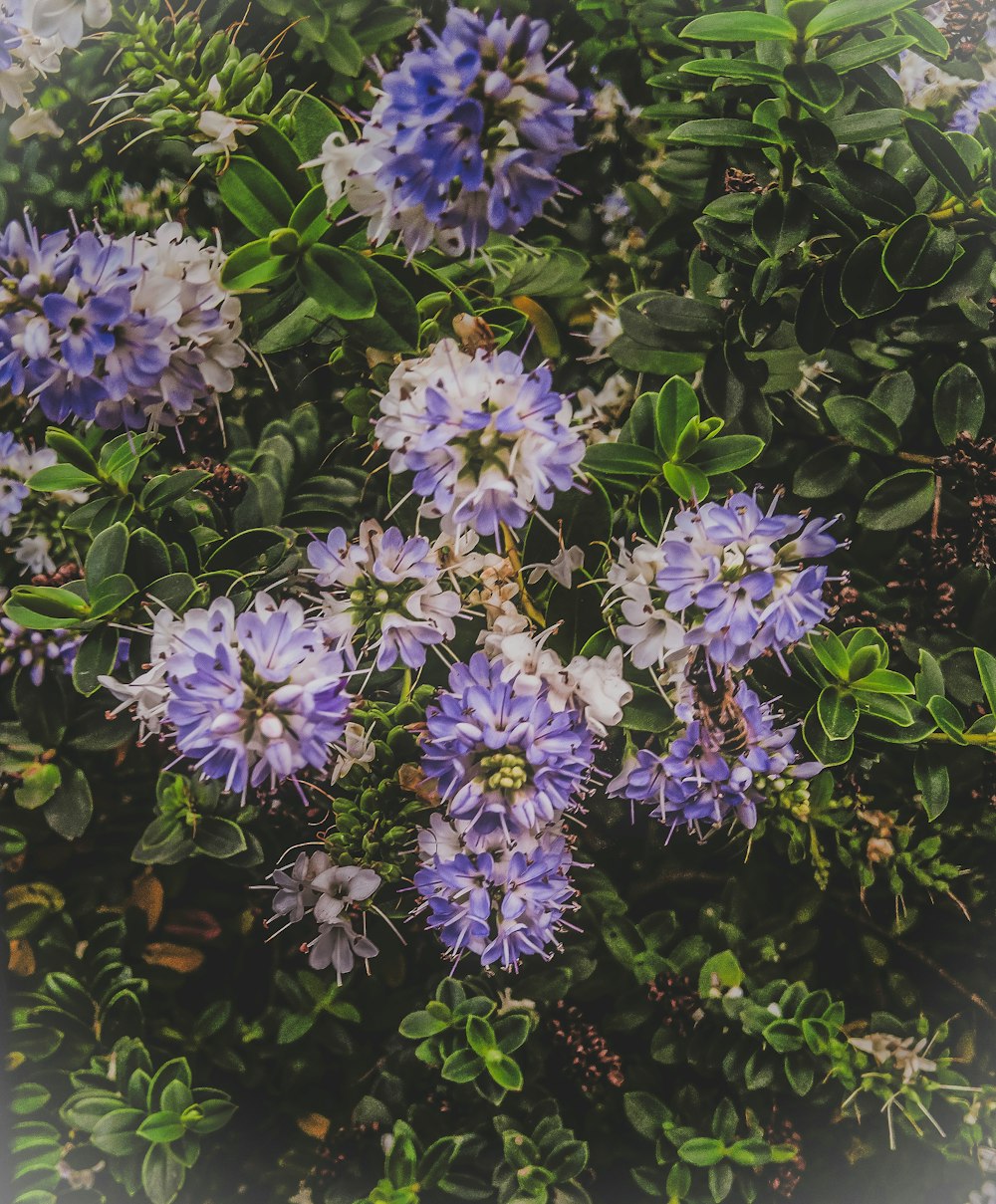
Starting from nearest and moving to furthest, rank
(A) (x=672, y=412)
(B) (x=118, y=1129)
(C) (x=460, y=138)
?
1. (C) (x=460, y=138)
2. (A) (x=672, y=412)
3. (B) (x=118, y=1129)

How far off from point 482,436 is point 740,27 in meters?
0.51

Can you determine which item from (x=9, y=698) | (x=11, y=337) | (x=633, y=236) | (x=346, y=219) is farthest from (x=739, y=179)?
(x=9, y=698)

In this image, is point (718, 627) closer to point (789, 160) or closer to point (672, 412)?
point (672, 412)

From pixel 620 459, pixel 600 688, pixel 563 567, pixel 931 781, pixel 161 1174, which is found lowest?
pixel 161 1174

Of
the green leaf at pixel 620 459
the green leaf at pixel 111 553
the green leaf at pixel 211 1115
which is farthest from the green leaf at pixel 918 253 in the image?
the green leaf at pixel 211 1115

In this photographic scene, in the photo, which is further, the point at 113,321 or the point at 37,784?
the point at 37,784

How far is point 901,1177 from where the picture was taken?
114cm

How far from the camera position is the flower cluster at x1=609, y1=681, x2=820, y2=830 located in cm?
101

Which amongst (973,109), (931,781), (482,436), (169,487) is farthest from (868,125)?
(169,487)

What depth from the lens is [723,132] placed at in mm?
952

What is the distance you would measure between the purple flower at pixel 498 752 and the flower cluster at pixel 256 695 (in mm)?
122

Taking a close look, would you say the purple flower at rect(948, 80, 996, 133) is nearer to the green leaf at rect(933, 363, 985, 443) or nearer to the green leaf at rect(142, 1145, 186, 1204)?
the green leaf at rect(933, 363, 985, 443)

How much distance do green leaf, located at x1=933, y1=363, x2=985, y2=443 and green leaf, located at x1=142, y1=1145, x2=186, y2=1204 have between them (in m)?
1.31

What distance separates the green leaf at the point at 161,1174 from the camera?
109cm
